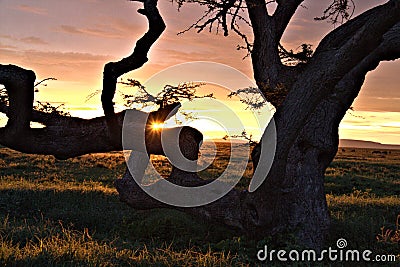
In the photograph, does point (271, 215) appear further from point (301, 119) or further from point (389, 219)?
point (389, 219)

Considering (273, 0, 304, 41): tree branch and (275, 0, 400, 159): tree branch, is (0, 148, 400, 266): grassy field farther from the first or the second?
(273, 0, 304, 41): tree branch

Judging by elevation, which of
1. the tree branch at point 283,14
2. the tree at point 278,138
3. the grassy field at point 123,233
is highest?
the tree branch at point 283,14

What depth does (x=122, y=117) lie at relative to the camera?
9852 mm

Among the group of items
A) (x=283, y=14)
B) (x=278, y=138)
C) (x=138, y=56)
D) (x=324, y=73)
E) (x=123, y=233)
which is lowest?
(x=123, y=233)

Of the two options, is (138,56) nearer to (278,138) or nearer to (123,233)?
(278,138)

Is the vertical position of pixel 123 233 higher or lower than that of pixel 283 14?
lower

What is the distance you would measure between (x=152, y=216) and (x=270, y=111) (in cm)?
385

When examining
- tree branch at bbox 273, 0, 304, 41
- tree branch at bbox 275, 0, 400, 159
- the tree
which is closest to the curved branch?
the tree

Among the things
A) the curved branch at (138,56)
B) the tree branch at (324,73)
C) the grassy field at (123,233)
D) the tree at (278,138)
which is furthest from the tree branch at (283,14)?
the grassy field at (123,233)

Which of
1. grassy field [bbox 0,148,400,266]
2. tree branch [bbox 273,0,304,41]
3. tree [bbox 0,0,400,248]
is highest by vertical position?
tree branch [bbox 273,0,304,41]

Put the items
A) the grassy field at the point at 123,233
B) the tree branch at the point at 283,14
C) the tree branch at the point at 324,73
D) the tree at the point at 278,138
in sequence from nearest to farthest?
the grassy field at the point at 123,233, the tree branch at the point at 324,73, the tree at the point at 278,138, the tree branch at the point at 283,14

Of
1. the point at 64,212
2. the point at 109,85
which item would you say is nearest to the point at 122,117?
the point at 109,85

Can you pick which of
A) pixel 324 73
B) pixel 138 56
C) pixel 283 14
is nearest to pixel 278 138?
pixel 324 73

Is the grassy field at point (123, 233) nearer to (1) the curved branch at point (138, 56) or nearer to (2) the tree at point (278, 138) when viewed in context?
(2) the tree at point (278, 138)
